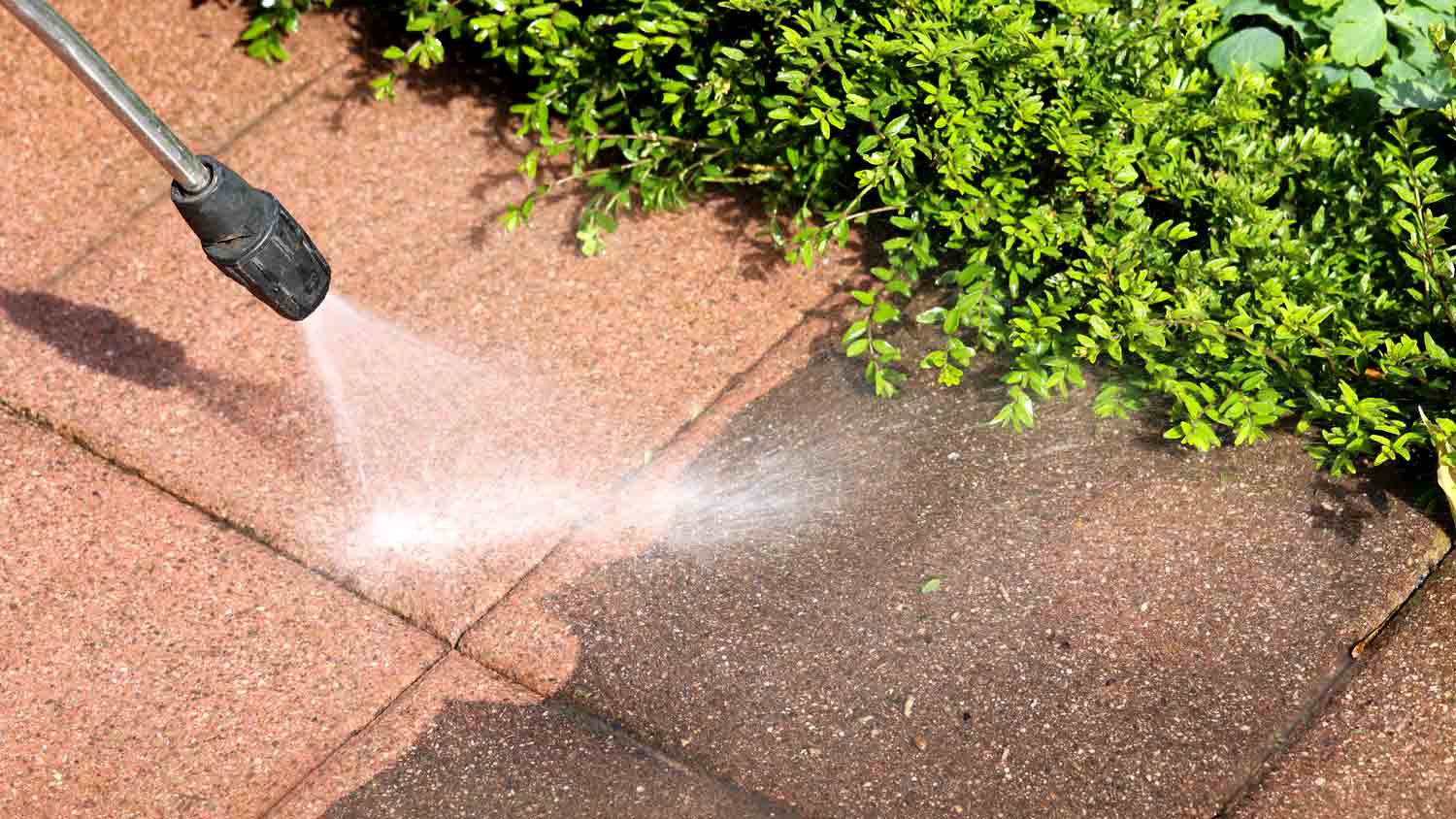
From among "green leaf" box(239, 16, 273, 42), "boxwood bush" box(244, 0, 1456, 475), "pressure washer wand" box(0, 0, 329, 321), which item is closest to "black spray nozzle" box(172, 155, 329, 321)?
"pressure washer wand" box(0, 0, 329, 321)

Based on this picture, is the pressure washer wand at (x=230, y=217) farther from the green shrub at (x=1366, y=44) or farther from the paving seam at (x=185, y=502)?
the green shrub at (x=1366, y=44)

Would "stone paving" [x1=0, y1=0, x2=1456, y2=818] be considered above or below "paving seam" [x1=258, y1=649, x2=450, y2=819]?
above

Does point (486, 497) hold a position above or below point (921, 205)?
below

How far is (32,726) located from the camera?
3.05m

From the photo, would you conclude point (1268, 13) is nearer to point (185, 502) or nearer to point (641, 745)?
point (641, 745)

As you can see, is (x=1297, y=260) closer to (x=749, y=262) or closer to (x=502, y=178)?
(x=749, y=262)

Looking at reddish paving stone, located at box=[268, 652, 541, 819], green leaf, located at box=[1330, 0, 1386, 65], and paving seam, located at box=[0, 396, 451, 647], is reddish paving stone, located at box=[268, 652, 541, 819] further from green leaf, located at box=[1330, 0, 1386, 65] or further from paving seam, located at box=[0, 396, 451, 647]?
green leaf, located at box=[1330, 0, 1386, 65]

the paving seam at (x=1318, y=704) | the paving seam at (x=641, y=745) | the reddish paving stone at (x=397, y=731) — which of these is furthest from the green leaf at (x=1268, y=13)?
the reddish paving stone at (x=397, y=731)

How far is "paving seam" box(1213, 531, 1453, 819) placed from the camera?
112 inches

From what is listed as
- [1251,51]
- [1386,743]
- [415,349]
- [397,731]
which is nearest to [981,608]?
[1386,743]

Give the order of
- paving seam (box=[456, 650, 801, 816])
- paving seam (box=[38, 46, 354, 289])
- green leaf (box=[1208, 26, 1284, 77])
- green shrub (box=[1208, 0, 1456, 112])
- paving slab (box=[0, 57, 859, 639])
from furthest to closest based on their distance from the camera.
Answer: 1. paving seam (box=[38, 46, 354, 289])
2. green leaf (box=[1208, 26, 1284, 77])
3. green shrub (box=[1208, 0, 1456, 112])
4. paving slab (box=[0, 57, 859, 639])
5. paving seam (box=[456, 650, 801, 816])

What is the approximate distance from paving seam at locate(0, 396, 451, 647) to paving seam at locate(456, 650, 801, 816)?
26 cm

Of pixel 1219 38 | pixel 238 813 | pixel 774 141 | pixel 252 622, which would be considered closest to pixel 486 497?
pixel 252 622

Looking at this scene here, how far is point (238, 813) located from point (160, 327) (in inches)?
54.9
